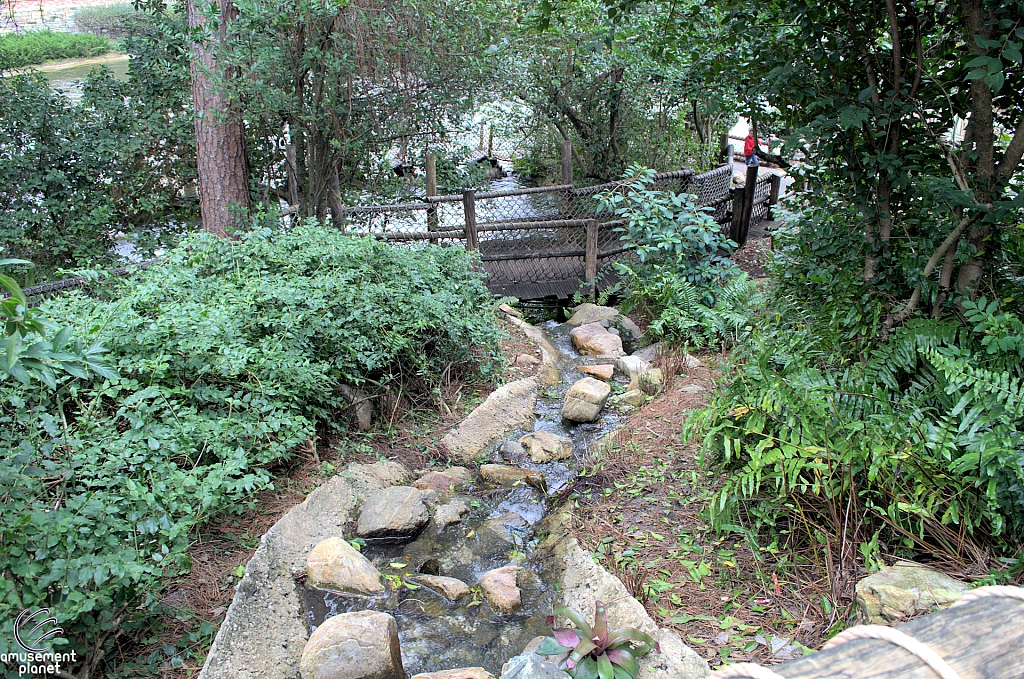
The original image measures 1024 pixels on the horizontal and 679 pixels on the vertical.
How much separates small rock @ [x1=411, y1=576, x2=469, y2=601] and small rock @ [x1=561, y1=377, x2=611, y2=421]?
2.03 m

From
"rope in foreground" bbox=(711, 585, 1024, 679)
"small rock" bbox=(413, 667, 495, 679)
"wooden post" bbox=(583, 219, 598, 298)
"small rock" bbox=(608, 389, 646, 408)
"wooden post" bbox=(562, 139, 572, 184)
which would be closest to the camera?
"rope in foreground" bbox=(711, 585, 1024, 679)

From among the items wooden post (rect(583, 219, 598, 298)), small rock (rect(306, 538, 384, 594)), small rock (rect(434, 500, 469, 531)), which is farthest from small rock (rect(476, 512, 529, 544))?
wooden post (rect(583, 219, 598, 298))

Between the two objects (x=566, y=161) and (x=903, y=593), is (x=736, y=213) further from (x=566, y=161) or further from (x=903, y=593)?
(x=903, y=593)

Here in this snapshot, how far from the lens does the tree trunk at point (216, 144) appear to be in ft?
19.6

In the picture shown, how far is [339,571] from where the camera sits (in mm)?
3166

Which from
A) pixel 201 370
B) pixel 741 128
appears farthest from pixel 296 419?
pixel 741 128

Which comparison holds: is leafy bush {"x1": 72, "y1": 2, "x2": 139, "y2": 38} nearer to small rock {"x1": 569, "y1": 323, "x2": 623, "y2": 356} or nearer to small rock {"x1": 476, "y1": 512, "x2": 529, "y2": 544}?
small rock {"x1": 569, "y1": 323, "x2": 623, "y2": 356}

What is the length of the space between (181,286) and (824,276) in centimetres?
388

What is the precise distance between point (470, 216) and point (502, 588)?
17.7 feet

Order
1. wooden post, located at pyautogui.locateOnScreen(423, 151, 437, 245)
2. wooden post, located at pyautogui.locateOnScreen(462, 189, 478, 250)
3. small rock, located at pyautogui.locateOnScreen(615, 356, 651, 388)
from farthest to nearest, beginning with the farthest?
1. wooden post, located at pyautogui.locateOnScreen(423, 151, 437, 245)
2. wooden post, located at pyautogui.locateOnScreen(462, 189, 478, 250)
3. small rock, located at pyautogui.locateOnScreen(615, 356, 651, 388)

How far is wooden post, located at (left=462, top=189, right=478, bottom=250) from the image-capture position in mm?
7734

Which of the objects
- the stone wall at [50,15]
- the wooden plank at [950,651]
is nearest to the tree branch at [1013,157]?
the wooden plank at [950,651]

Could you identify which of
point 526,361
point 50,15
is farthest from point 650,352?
point 50,15

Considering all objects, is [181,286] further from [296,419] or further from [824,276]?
[824,276]
